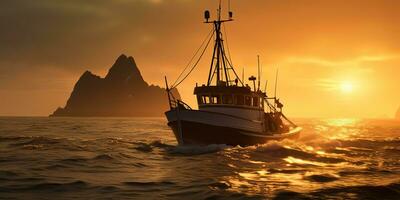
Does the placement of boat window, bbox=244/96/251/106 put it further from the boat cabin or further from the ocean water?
the ocean water

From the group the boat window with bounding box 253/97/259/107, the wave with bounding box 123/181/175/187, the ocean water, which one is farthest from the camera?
the boat window with bounding box 253/97/259/107

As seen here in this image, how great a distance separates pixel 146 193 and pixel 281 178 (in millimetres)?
6500

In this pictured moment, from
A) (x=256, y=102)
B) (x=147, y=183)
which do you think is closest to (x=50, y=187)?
(x=147, y=183)

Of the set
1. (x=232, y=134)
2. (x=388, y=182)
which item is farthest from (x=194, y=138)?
(x=388, y=182)

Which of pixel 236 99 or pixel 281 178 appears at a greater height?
pixel 236 99

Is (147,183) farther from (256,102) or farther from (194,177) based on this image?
(256,102)

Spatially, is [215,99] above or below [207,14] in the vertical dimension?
below

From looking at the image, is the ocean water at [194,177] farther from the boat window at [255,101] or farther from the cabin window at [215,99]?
the boat window at [255,101]

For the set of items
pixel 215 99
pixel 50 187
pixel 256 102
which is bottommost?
pixel 50 187

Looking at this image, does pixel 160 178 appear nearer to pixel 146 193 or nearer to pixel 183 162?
pixel 146 193

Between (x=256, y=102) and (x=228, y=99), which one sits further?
(x=256, y=102)

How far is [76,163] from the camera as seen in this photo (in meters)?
22.3

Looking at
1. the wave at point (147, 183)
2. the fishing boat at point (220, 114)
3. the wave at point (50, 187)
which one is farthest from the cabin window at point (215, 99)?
the wave at point (50, 187)

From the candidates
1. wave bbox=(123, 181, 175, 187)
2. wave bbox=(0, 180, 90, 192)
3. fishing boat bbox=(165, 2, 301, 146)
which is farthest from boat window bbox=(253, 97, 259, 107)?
wave bbox=(0, 180, 90, 192)
